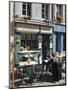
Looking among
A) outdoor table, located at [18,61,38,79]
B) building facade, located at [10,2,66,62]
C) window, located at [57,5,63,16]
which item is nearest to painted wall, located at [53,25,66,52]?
building facade, located at [10,2,66,62]

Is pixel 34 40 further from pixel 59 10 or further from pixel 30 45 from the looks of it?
pixel 59 10

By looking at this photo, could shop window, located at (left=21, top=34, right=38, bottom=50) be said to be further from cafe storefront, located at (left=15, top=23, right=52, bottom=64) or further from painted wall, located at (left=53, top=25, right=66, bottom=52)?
painted wall, located at (left=53, top=25, right=66, bottom=52)

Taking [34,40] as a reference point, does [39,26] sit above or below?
above

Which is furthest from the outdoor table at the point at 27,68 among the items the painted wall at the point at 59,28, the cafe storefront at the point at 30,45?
the painted wall at the point at 59,28

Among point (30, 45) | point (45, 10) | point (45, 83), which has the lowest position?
point (45, 83)

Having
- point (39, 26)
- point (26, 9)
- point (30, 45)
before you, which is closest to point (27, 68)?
point (30, 45)

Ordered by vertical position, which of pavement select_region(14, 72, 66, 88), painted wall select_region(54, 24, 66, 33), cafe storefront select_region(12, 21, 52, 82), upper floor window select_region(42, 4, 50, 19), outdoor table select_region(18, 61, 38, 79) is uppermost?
upper floor window select_region(42, 4, 50, 19)

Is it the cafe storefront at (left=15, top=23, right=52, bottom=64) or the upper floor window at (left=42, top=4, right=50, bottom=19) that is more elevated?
the upper floor window at (left=42, top=4, right=50, bottom=19)

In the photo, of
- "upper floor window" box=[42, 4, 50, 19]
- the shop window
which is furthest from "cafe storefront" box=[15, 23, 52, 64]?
"upper floor window" box=[42, 4, 50, 19]

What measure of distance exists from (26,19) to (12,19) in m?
0.14

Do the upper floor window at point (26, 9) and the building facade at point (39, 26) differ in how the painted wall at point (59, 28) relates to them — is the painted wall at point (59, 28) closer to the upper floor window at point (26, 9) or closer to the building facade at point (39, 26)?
the building facade at point (39, 26)

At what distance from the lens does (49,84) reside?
2.38 metres

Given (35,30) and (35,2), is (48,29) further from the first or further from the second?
(35,2)

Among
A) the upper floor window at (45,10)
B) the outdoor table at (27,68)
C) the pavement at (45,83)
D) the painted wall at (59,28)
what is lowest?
the pavement at (45,83)
